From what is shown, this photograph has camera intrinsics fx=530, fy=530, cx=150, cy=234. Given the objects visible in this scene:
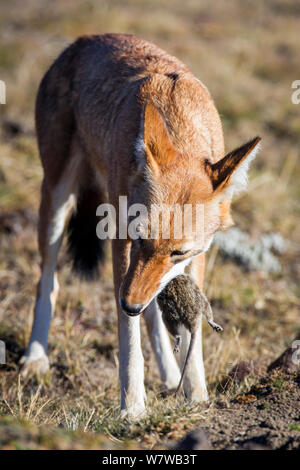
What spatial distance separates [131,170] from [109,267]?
114 inches

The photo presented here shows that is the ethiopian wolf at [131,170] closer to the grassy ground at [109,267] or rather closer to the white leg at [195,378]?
the white leg at [195,378]

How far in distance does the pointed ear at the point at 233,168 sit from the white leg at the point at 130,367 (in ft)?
3.38

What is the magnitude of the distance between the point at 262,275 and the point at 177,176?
3.57 metres

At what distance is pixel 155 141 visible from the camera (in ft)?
9.95

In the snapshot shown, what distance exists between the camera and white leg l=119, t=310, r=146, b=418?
3.39 m

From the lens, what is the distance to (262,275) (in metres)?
6.36

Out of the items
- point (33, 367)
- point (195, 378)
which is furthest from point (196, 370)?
point (33, 367)

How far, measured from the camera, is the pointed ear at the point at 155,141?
9.70 ft

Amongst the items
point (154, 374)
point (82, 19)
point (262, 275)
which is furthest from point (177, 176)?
point (82, 19)

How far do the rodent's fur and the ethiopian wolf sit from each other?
0.16 meters

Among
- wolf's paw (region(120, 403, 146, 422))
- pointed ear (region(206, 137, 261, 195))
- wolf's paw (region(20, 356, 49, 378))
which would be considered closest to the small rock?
wolf's paw (region(120, 403, 146, 422))

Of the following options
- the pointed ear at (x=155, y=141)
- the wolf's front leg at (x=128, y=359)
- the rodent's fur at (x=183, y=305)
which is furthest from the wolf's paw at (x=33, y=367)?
the pointed ear at (x=155, y=141)

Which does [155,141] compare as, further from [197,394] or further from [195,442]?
[197,394]

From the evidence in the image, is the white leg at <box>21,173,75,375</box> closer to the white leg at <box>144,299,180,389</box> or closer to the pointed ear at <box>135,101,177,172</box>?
the white leg at <box>144,299,180,389</box>
